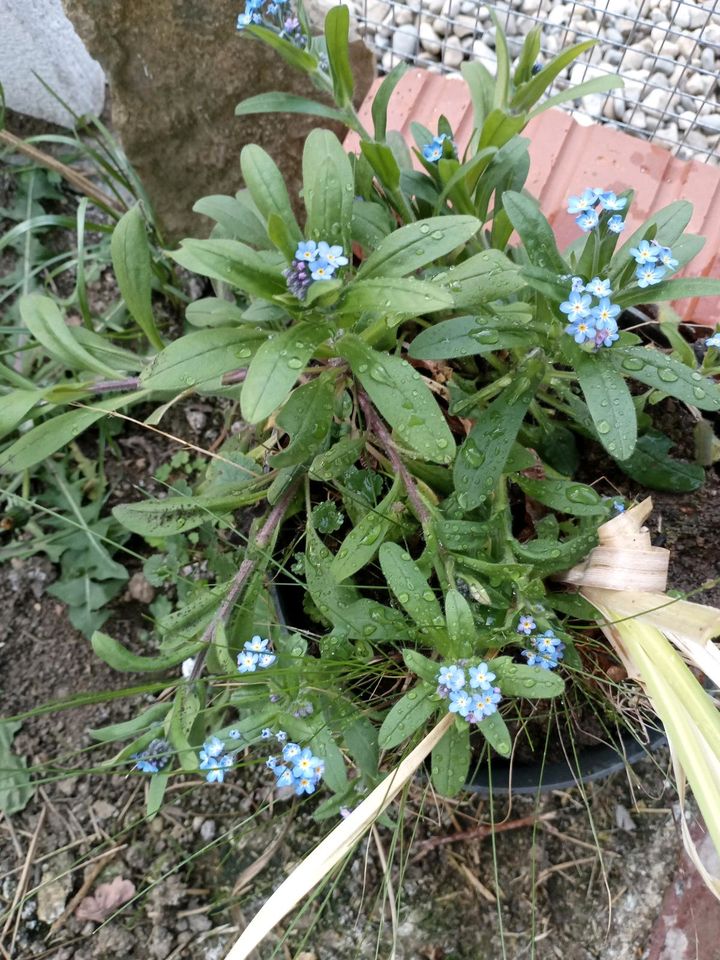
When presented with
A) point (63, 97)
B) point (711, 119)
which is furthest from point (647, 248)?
point (63, 97)

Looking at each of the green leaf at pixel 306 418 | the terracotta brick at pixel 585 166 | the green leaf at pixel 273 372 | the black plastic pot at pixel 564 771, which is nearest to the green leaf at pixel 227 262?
the green leaf at pixel 273 372

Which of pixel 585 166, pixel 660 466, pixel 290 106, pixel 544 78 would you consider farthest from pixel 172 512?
pixel 585 166

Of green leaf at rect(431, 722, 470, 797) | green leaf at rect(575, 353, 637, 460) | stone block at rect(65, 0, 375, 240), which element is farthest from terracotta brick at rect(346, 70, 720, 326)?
green leaf at rect(431, 722, 470, 797)

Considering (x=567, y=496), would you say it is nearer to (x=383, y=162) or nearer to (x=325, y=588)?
(x=325, y=588)

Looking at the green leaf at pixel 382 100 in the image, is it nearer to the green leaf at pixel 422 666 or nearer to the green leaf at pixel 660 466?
the green leaf at pixel 660 466

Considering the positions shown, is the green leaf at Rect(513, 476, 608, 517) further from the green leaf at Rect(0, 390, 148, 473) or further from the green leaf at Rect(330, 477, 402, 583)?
the green leaf at Rect(0, 390, 148, 473)
